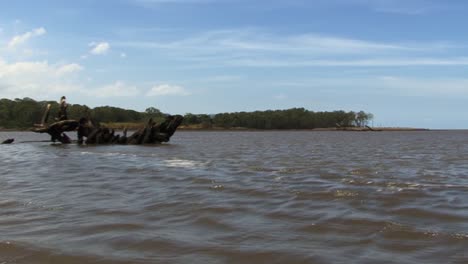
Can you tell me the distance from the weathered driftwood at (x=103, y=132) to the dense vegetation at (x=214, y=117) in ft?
316

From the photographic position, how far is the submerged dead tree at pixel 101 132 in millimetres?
31391

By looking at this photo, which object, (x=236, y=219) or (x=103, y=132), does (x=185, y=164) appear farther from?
(x=103, y=132)

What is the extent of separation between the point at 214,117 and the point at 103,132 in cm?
13693

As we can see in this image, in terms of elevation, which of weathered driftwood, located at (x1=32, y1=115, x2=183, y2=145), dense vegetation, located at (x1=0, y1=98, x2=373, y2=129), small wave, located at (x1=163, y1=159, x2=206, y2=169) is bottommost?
small wave, located at (x1=163, y1=159, x2=206, y2=169)

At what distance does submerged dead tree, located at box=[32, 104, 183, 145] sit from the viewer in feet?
103

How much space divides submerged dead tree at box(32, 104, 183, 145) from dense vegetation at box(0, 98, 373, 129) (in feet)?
316

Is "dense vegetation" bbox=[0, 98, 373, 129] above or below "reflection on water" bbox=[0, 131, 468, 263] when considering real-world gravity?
above

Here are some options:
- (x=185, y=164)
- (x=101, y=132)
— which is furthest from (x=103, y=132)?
(x=185, y=164)

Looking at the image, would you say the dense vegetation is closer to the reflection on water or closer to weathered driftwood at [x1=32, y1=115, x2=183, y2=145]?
weathered driftwood at [x1=32, y1=115, x2=183, y2=145]

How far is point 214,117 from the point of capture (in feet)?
557

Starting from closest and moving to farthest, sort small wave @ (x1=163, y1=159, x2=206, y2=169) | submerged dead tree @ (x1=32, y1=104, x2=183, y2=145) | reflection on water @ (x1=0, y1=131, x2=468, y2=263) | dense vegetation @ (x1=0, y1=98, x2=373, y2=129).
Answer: reflection on water @ (x1=0, y1=131, x2=468, y2=263) → small wave @ (x1=163, y1=159, x2=206, y2=169) → submerged dead tree @ (x1=32, y1=104, x2=183, y2=145) → dense vegetation @ (x1=0, y1=98, x2=373, y2=129)

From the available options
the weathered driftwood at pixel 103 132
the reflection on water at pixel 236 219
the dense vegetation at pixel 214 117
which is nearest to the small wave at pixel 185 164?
the reflection on water at pixel 236 219

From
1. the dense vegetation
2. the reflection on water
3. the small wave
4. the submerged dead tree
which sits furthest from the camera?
the dense vegetation

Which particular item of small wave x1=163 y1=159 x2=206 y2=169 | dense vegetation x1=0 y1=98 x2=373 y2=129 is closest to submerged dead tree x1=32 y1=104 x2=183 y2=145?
small wave x1=163 y1=159 x2=206 y2=169
